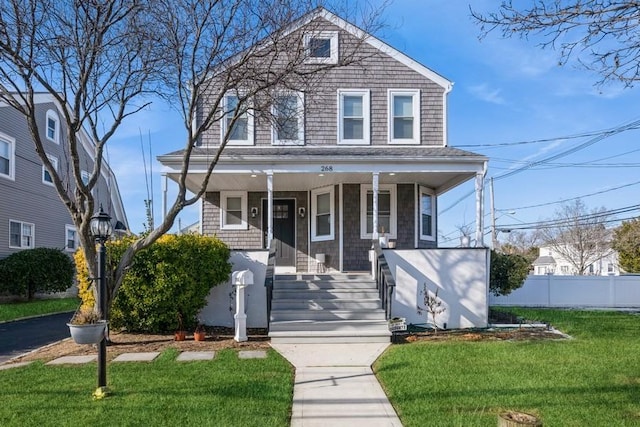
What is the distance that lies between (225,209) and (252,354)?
6626 mm

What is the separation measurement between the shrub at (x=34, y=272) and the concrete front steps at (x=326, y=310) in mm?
10582

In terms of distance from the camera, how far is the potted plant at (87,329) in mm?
5098

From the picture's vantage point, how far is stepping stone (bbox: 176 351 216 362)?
6.86 meters

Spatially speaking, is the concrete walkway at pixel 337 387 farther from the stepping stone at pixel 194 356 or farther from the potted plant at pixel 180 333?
the potted plant at pixel 180 333

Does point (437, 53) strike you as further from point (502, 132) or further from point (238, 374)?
point (502, 132)

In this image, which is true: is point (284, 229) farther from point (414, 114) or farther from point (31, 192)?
point (31, 192)

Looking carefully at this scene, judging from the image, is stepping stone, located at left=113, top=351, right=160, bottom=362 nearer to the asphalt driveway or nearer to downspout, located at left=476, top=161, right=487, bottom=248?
the asphalt driveway

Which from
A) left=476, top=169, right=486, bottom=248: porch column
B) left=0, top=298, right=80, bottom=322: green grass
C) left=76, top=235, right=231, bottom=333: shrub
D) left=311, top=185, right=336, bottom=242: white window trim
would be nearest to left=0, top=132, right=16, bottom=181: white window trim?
left=0, top=298, right=80, bottom=322: green grass

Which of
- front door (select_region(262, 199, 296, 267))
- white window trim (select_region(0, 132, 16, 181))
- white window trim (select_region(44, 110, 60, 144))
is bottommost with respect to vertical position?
front door (select_region(262, 199, 296, 267))

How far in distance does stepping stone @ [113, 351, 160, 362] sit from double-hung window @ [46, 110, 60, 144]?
15.2 m

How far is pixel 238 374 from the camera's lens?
5.93 m

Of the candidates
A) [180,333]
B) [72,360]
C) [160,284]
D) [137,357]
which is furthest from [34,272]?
[137,357]

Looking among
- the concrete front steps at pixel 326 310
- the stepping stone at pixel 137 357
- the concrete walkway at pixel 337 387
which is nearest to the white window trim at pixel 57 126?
the concrete front steps at pixel 326 310

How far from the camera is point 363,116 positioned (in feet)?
41.9
